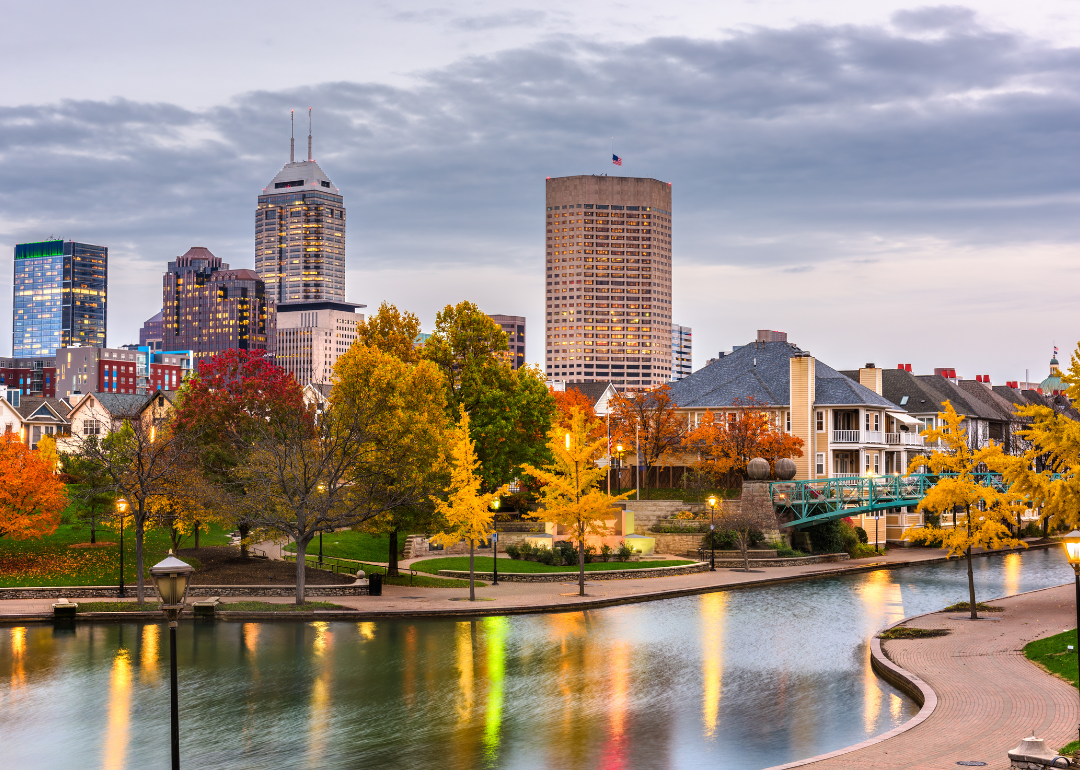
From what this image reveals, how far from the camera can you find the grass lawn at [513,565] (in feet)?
168

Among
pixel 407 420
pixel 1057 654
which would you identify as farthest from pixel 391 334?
pixel 1057 654

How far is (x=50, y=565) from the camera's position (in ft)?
149

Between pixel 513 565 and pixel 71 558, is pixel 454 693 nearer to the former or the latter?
pixel 513 565

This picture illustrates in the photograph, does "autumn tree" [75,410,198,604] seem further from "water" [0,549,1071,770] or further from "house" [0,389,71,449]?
"house" [0,389,71,449]

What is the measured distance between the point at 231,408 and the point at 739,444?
3698cm

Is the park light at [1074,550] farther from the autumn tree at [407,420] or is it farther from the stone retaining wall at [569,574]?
the stone retaining wall at [569,574]

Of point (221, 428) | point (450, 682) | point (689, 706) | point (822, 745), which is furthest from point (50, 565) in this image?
point (822, 745)

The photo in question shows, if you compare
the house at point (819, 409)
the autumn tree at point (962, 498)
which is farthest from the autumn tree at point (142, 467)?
the house at point (819, 409)

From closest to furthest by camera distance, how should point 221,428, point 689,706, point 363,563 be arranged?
1. point 689,706
2. point 221,428
3. point 363,563

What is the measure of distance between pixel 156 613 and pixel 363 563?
18387 mm

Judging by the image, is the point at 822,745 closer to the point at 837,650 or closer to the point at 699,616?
the point at 837,650

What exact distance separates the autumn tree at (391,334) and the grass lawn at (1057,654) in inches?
1238

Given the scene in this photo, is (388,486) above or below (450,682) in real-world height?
above

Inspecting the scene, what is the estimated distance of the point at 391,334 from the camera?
166ft
